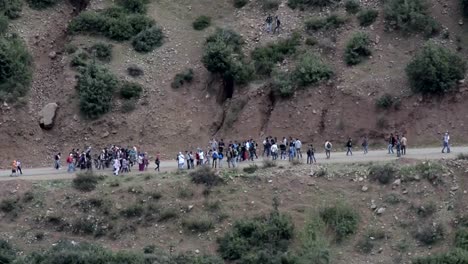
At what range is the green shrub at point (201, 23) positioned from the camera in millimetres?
68875

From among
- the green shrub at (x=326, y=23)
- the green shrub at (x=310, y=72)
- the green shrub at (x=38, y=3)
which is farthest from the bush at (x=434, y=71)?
the green shrub at (x=38, y=3)

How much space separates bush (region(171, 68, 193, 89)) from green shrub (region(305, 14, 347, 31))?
665 centimetres

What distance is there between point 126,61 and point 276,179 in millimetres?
15047

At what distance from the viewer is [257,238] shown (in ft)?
170

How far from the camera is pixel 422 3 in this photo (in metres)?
65.4

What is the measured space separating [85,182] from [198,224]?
6033 mm

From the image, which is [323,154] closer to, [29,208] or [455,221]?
[455,221]

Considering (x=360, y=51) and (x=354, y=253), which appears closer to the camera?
(x=354, y=253)

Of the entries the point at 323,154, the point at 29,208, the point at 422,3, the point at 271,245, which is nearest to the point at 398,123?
the point at 323,154

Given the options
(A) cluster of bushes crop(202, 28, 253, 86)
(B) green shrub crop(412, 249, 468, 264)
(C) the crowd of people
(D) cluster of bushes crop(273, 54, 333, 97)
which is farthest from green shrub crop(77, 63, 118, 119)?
(B) green shrub crop(412, 249, 468, 264)

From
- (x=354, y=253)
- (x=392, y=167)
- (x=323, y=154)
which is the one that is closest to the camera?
(x=354, y=253)

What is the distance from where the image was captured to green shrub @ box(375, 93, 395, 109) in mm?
61031

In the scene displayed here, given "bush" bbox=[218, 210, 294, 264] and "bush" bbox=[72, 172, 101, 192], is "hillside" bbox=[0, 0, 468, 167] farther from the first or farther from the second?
A: "bush" bbox=[218, 210, 294, 264]

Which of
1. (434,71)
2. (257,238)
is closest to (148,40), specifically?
(434,71)
